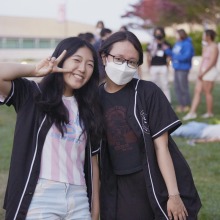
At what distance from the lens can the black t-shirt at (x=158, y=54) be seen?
12.2m

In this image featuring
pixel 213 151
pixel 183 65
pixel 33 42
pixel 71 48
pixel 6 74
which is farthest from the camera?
pixel 33 42

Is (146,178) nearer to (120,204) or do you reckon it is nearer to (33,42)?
(120,204)

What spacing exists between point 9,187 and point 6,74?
566mm

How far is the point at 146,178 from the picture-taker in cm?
319

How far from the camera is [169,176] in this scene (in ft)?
10.4

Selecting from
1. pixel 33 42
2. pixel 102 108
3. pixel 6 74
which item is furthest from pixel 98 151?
pixel 33 42

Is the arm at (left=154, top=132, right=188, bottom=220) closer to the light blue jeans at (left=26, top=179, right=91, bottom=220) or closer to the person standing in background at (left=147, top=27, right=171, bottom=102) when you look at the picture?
the light blue jeans at (left=26, top=179, right=91, bottom=220)

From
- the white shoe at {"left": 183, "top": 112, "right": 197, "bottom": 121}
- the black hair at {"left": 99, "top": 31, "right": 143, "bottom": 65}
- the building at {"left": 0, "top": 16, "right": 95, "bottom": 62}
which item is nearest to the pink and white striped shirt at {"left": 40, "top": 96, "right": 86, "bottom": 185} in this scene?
the black hair at {"left": 99, "top": 31, "right": 143, "bottom": 65}

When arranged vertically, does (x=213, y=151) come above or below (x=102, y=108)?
below

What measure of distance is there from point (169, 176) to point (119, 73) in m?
0.61

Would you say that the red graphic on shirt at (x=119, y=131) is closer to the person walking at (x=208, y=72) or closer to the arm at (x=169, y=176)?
the arm at (x=169, y=176)

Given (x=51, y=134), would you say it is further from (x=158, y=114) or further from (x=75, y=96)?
(x=158, y=114)

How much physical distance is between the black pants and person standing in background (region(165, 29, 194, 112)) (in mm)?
8865

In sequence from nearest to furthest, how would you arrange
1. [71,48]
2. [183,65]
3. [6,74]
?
1. [6,74]
2. [71,48]
3. [183,65]
